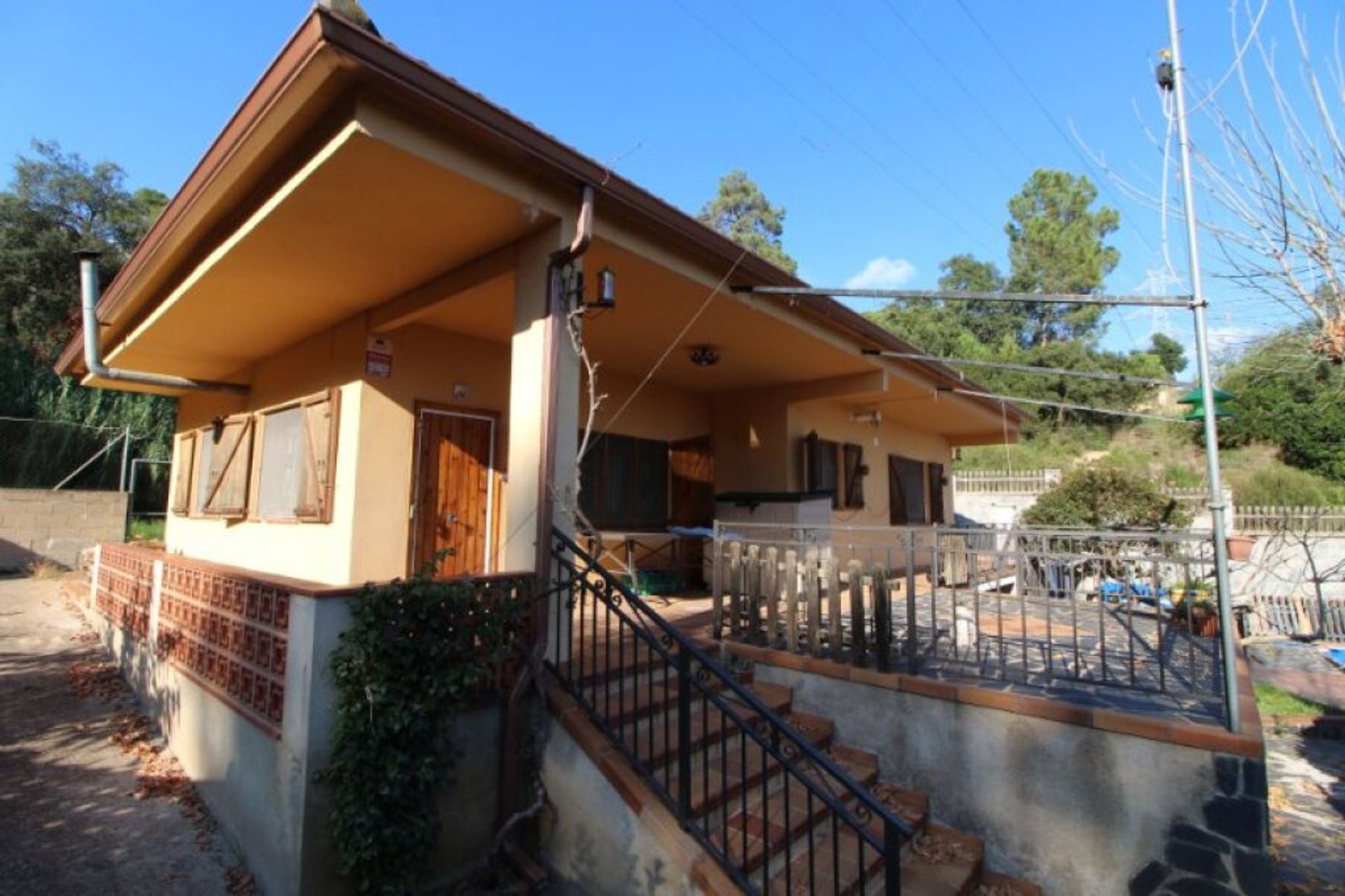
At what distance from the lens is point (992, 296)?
161 inches

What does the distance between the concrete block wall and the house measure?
3710 millimetres

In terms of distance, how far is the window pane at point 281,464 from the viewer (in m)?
6.66

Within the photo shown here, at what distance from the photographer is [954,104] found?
222 inches

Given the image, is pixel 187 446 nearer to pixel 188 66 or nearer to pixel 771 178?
pixel 188 66

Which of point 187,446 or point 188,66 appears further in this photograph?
point 187,446

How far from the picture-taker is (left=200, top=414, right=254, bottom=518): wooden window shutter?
7637 millimetres

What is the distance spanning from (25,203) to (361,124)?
70.6 ft

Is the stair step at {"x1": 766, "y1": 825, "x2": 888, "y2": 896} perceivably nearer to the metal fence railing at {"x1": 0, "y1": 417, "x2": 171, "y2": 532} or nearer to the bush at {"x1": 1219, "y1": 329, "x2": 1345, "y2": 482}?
the metal fence railing at {"x1": 0, "y1": 417, "x2": 171, "y2": 532}

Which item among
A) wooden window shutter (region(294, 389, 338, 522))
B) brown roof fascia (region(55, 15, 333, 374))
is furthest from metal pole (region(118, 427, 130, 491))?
wooden window shutter (region(294, 389, 338, 522))

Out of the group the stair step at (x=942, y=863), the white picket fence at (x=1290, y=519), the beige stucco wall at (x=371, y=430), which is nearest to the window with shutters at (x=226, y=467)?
the beige stucco wall at (x=371, y=430)

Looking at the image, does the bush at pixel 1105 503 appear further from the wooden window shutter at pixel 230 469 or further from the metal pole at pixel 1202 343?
the wooden window shutter at pixel 230 469

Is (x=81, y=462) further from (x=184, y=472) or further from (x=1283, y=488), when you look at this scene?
(x=1283, y=488)

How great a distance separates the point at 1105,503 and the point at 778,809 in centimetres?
1153

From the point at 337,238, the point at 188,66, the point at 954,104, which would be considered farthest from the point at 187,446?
the point at 954,104
